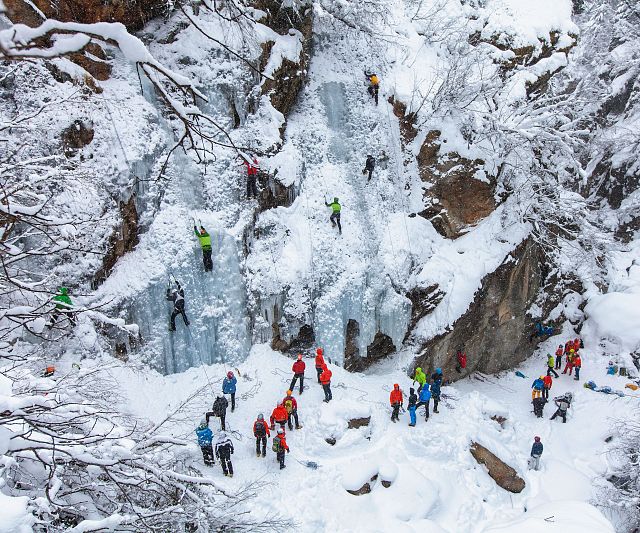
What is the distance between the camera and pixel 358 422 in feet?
39.1

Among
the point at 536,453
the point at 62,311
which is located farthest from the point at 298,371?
the point at 62,311

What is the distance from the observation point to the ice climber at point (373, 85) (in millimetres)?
16188

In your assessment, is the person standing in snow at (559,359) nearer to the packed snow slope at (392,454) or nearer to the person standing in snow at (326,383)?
the packed snow slope at (392,454)

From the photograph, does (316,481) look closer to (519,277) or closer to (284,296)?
(284,296)

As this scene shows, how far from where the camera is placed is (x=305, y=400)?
1226cm

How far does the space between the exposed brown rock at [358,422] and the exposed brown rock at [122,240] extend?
6.83 meters

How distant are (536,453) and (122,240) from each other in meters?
11.5

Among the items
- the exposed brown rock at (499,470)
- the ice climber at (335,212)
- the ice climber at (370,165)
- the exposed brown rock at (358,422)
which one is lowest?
the exposed brown rock at (358,422)

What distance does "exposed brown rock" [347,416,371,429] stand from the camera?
11.8m

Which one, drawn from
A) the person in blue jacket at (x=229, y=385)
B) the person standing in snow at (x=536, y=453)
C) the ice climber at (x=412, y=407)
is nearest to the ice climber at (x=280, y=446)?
the person in blue jacket at (x=229, y=385)

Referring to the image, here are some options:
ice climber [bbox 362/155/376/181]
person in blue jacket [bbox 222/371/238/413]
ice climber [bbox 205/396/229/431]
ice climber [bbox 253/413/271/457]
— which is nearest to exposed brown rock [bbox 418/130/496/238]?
ice climber [bbox 362/155/376/181]

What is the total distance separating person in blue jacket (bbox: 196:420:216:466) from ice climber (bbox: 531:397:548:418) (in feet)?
31.0

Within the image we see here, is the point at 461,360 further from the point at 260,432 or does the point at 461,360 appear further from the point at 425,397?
the point at 260,432

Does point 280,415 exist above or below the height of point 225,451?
above
